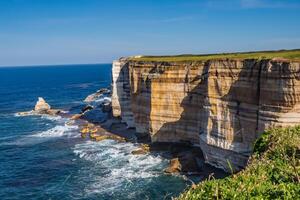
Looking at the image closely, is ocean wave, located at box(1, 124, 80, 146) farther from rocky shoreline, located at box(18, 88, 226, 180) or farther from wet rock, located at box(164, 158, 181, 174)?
wet rock, located at box(164, 158, 181, 174)

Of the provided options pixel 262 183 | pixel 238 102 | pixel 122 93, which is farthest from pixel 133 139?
pixel 262 183

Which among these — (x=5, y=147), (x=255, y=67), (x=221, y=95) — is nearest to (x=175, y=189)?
(x=221, y=95)

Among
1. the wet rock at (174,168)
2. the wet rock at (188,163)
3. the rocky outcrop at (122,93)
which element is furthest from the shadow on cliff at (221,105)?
the rocky outcrop at (122,93)

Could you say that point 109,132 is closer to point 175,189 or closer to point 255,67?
point 175,189

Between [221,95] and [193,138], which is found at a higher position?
[221,95]

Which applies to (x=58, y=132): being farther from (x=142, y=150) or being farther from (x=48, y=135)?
(x=142, y=150)

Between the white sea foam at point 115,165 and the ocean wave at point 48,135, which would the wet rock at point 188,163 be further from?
the ocean wave at point 48,135

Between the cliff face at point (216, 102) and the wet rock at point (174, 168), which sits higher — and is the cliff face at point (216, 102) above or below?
above
